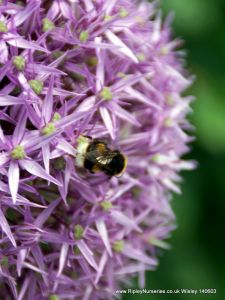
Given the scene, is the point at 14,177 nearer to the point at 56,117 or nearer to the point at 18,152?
the point at 18,152

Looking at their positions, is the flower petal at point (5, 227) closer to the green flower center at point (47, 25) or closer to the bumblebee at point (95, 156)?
the bumblebee at point (95, 156)

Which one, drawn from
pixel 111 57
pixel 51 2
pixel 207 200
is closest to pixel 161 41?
pixel 111 57

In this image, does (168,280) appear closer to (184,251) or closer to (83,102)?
(184,251)

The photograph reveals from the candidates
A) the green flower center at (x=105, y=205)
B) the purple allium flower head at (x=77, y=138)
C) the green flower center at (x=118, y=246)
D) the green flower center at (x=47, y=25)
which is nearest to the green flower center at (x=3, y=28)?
the purple allium flower head at (x=77, y=138)

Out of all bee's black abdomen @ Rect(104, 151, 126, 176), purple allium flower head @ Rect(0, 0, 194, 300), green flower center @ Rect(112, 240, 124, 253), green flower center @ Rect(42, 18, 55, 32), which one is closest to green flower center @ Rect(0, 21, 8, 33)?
purple allium flower head @ Rect(0, 0, 194, 300)

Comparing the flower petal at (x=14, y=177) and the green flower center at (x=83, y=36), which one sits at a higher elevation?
the green flower center at (x=83, y=36)

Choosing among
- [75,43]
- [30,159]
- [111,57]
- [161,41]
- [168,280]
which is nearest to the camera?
[30,159]

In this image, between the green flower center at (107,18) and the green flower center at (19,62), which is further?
the green flower center at (107,18)

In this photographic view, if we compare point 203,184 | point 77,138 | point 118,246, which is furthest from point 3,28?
point 203,184
